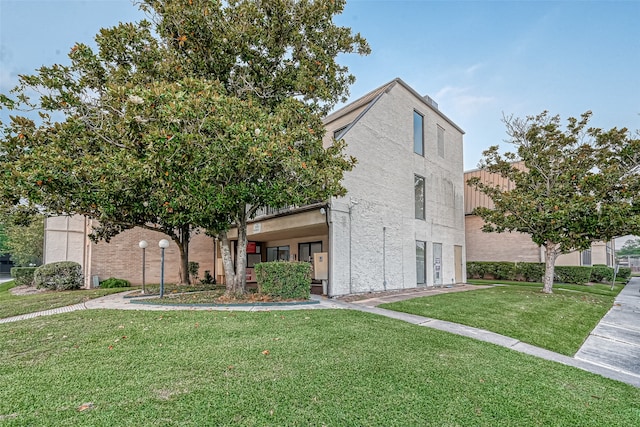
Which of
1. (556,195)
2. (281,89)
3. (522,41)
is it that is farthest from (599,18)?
(281,89)

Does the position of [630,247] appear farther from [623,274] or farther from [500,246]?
[500,246]

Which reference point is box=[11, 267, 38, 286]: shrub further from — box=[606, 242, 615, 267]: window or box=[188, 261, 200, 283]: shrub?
box=[606, 242, 615, 267]: window

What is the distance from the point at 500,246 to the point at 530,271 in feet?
8.62

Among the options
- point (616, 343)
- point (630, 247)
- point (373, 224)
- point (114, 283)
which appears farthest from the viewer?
point (630, 247)

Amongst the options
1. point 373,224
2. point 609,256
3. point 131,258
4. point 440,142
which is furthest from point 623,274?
point 131,258

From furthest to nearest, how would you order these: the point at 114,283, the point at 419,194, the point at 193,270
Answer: the point at 193,270 → the point at 419,194 → the point at 114,283

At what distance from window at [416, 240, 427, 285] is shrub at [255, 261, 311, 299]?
22.6 ft

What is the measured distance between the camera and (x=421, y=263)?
14.8 metres

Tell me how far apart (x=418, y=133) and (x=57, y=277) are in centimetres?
1763

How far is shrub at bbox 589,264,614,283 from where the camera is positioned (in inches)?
803

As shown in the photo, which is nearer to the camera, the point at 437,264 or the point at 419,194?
the point at 419,194

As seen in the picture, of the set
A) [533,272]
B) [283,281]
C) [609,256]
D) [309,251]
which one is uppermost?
[309,251]

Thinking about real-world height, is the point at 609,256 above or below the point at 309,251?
below

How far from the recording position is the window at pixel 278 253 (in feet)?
57.4
